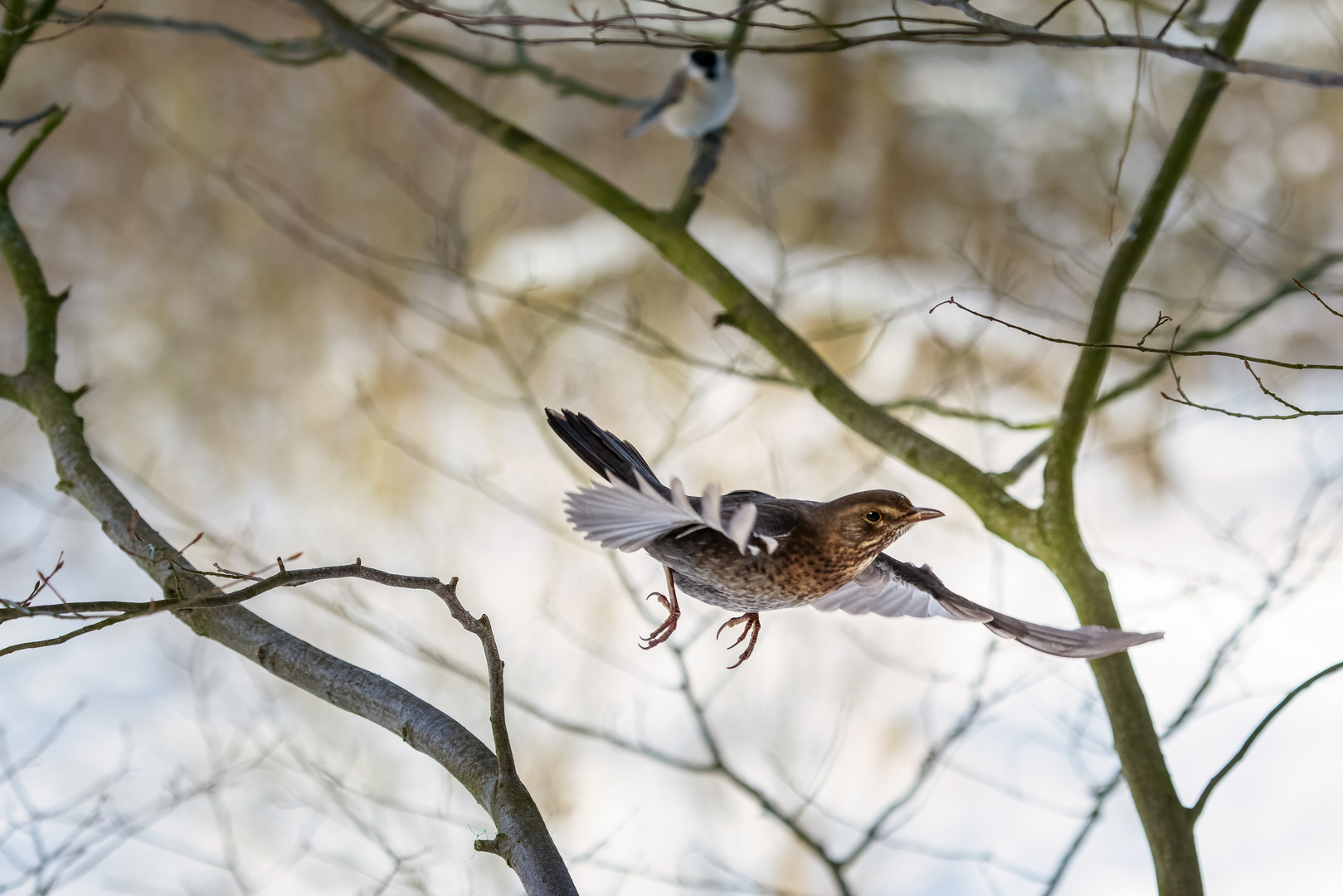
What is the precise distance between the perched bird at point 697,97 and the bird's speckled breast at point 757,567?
1.36 meters

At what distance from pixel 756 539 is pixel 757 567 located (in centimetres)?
8

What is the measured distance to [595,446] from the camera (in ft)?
2.18

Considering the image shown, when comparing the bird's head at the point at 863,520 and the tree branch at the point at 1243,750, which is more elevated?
the tree branch at the point at 1243,750

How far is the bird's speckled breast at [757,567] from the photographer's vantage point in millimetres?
664

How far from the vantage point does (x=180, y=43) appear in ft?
10.1

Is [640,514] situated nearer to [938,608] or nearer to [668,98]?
[938,608]

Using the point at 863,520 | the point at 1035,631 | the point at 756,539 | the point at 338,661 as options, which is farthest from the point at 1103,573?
the point at 338,661

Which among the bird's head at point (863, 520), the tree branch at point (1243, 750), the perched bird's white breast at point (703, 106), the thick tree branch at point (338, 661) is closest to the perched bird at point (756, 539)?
the bird's head at point (863, 520)

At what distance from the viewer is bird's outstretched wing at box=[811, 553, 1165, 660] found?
0.75 metres

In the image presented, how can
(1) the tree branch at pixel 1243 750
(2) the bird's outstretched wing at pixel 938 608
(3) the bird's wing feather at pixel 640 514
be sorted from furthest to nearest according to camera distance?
(1) the tree branch at pixel 1243 750 < (2) the bird's outstretched wing at pixel 938 608 < (3) the bird's wing feather at pixel 640 514

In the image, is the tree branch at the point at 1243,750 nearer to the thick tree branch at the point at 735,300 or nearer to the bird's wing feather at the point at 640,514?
the thick tree branch at the point at 735,300

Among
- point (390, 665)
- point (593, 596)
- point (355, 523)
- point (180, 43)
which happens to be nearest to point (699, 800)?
point (593, 596)

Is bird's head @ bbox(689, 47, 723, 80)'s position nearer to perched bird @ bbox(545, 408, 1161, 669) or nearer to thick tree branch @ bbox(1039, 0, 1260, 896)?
thick tree branch @ bbox(1039, 0, 1260, 896)

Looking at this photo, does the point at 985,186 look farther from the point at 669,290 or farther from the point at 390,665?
the point at 390,665
